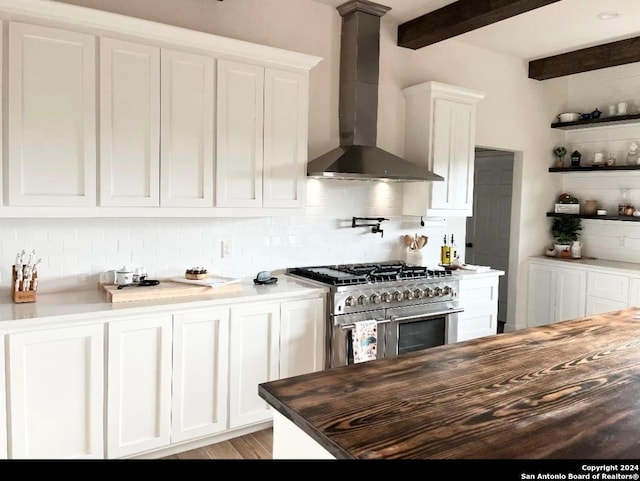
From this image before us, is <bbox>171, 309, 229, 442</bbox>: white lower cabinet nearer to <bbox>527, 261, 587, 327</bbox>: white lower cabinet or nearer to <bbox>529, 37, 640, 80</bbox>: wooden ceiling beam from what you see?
<bbox>527, 261, 587, 327</bbox>: white lower cabinet

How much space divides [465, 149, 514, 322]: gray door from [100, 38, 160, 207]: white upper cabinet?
14.4ft

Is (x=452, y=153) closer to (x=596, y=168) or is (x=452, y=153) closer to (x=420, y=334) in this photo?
(x=420, y=334)

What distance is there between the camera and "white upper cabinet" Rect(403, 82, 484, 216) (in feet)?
14.4

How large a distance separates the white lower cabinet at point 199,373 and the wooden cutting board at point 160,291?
21 cm

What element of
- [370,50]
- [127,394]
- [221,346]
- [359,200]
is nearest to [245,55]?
[370,50]

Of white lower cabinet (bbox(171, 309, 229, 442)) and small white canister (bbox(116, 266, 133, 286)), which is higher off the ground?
small white canister (bbox(116, 266, 133, 286))

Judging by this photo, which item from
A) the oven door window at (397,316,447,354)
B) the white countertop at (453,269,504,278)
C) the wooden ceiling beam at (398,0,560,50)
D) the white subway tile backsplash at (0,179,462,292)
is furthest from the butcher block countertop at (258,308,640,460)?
the wooden ceiling beam at (398,0,560,50)

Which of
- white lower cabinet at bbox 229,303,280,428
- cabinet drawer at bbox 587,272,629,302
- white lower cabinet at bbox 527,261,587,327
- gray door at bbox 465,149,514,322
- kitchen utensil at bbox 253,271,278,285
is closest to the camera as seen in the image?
white lower cabinet at bbox 229,303,280,428

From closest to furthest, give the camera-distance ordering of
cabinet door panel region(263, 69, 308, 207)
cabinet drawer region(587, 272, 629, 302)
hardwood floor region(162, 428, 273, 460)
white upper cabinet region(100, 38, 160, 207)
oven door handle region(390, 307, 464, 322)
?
white upper cabinet region(100, 38, 160, 207) < hardwood floor region(162, 428, 273, 460) < cabinet door panel region(263, 69, 308, 207) < oven door handle region(390, 307, 464, 322) < cabinet drawer region(587, 272, 629, 302)

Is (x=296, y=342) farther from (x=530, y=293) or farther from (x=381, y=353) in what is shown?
(x=530, y=293)

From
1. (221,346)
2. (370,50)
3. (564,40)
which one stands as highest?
(564,40)

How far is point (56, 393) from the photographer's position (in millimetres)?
2576

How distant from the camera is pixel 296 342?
3.40 m

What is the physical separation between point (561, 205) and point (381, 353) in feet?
11.1
